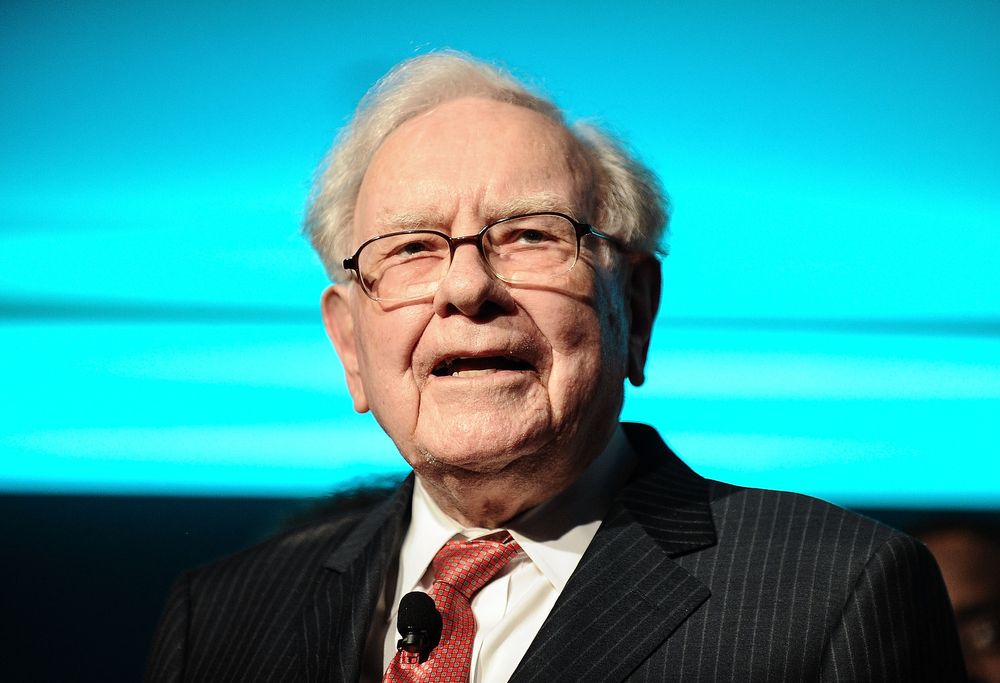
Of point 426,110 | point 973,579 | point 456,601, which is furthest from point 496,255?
point 973,579

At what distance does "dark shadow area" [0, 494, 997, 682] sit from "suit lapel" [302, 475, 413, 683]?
0.73 metres

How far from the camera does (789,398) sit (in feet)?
8.41

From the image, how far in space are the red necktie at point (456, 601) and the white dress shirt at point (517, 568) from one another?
0.02m

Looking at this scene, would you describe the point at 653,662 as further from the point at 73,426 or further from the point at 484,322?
the point at 73,426

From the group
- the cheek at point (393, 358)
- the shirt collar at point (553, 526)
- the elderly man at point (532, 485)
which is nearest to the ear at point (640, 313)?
the elderly man at point (532, 485)

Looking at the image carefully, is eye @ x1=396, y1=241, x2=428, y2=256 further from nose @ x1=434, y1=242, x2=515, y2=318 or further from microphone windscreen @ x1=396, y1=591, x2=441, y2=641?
microphone windscreen @ x1=396, y1=591, x2=441, y2=641

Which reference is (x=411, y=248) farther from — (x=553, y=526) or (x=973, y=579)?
(x=973, y=579)

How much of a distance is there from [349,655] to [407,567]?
20 centimetres

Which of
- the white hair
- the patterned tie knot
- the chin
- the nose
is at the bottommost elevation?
the patterned tie knot

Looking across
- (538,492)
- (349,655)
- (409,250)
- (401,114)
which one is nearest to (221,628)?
(349,655)

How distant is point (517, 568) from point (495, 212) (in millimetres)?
624

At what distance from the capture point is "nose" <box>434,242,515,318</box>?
4.84ft


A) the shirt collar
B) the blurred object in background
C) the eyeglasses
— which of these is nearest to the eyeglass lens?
the eyeglasses

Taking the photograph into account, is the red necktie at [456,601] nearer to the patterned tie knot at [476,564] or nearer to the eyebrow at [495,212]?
the patterned tie knot at [476,564]
